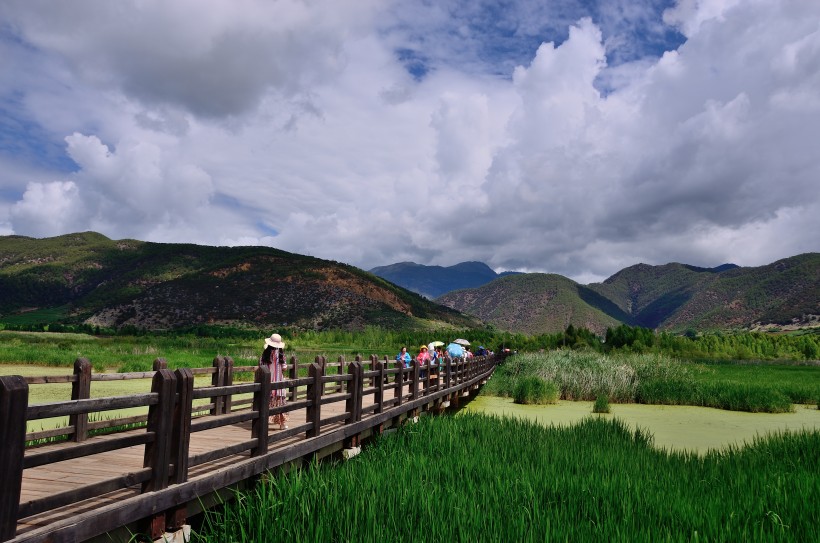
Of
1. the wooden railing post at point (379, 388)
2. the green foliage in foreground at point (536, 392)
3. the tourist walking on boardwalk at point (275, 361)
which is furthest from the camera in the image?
the green foliage in foreground at point (536, 392)

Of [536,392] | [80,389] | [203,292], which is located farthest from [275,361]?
[203,292]

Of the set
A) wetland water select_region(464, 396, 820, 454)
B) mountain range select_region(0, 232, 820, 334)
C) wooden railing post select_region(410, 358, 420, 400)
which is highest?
mountain range select_region(0, 232, 820, 334)

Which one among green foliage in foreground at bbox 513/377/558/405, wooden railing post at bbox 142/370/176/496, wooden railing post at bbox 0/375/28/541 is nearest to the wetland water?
green foliage in foreground at bbox 513/377/558/405

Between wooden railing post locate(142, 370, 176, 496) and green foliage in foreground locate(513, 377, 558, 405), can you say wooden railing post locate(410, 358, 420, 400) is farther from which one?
wooden railing post locate(142, 370, 176, 496)

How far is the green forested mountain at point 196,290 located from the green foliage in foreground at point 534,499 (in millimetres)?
104096

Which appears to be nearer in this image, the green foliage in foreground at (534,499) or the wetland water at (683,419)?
the green foliage in foreground at (534,499)

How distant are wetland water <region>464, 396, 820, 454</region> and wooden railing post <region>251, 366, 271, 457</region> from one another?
857 centimetres

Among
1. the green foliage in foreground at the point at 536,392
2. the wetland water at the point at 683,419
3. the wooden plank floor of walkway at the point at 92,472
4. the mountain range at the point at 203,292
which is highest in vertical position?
the mountain range at the point at 203,292

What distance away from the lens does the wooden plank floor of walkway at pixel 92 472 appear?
15.1 feet

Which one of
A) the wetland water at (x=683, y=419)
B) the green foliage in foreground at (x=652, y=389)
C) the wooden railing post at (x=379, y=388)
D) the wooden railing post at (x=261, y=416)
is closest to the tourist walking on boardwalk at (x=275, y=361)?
the wooden railing post at (x=261, y=416)

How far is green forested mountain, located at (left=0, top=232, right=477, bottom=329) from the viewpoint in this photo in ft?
373

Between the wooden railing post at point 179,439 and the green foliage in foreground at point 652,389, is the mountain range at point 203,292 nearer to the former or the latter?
the green foliage in foreground at point 652,389

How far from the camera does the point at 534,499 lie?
20.6 ft

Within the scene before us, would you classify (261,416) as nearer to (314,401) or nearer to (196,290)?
(314,401)
